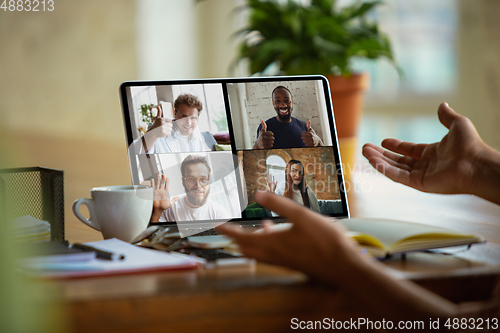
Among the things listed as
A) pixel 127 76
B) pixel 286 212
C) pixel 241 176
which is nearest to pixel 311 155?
pixel 241 176

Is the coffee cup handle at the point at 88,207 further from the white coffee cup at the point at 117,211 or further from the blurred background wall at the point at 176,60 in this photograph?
the blurred background wall at the point at 176,60

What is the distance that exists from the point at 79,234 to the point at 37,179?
0.12 meters

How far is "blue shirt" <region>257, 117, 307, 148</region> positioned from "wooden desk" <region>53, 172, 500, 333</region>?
274 mm

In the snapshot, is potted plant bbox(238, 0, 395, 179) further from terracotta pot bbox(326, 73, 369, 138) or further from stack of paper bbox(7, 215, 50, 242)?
stack of paper bbox(7, 215, 50, 242)

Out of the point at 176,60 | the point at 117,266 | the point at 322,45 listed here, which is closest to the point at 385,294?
the point at 117,266

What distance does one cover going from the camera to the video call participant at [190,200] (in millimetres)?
630

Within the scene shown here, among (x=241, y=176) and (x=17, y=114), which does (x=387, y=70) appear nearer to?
(x=17, y=114)

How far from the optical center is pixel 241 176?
654mm

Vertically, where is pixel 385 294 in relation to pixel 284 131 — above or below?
below

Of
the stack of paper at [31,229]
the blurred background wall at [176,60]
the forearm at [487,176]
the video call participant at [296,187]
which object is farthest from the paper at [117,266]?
the blurred background wall at [176,60]

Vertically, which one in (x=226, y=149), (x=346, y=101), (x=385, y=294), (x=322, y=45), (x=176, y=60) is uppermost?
(x=176, y=60)

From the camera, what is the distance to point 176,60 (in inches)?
163

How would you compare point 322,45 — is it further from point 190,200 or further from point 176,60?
point 176,60

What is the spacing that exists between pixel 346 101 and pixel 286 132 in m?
0.73
